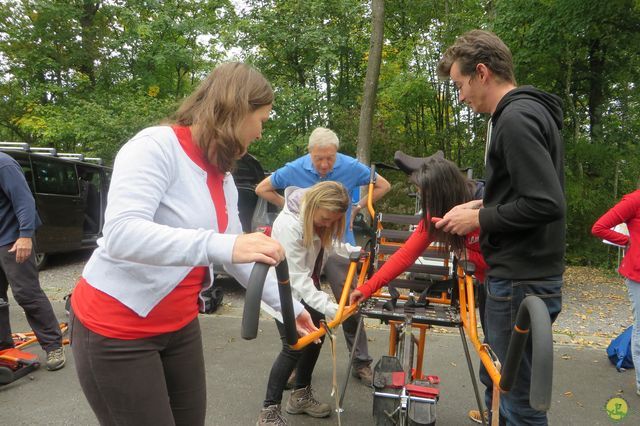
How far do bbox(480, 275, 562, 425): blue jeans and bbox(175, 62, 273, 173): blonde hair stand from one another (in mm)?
1333

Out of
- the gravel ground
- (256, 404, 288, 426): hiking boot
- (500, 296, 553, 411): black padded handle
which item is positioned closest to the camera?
(500, 296, 553, 411): black padded handle

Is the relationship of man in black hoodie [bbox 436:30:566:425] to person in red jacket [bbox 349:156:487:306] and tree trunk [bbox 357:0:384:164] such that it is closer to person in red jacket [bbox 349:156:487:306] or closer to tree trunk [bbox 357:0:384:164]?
person in red jacket [bbox 349:156:487:306]

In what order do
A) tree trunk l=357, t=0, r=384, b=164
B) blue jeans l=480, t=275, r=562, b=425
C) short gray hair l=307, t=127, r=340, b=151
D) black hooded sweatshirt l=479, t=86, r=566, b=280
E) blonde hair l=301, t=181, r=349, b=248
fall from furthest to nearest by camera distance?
tree trunk l=357, t=0, r=384, b=164, short gray hair l=307, t=127, r=340, b=151, blonde hair l=301, t=181, r=349, b=248, blue jeans l=480, t=275, r=562, b=425, black hooded sweatshirt l=479, t=86, r=566, b=280

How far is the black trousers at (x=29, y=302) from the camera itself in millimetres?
4043

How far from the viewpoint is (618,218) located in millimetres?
3975

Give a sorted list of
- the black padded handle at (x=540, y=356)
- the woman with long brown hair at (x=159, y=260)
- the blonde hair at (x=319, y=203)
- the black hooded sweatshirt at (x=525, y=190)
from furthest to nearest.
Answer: the blonde hair at (x=319, y=203), the black hooded sweatshirt at (x=525, y=190), the woman with long brown hair at (x=159, y=260), the black padded handle at (x=540, y=356)

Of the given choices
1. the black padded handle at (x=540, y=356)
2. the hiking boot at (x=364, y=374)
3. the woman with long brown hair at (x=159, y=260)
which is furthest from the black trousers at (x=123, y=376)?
the hiking boot at (x=364, y=374)

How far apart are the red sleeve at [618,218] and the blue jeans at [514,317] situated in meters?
2.41

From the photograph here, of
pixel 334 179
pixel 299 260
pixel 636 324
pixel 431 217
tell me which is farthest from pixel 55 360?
pixel 636 324

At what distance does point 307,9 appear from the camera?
12.5 metres

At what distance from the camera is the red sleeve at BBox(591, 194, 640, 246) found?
12.8ft

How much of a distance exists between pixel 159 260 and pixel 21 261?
3465 mm

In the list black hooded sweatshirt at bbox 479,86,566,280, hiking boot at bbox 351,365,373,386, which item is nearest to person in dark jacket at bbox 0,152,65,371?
hiking boot at bbox 351,365,373,386

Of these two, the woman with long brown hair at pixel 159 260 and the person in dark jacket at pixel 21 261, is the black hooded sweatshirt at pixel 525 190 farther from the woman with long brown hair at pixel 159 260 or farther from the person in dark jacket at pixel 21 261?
the person in dark jacket at pixel 21 261
